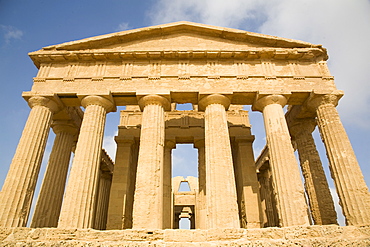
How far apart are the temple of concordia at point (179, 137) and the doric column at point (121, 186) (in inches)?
2.5

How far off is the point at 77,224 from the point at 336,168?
1170 cm

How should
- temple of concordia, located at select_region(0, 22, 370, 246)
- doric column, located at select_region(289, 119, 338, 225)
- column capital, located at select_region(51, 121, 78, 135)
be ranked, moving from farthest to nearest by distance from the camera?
column capital, located at select_region(51, 121, 78, 135) < doric column, located at select_region(289, 119, 338, 225) < temple of concordia, located at select_region(0, 22, 370, 246)

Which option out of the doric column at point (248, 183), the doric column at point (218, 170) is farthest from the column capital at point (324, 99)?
the doric column at point (248, 183)

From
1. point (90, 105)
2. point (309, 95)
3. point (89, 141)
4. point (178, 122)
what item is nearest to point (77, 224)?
point (89, 141)

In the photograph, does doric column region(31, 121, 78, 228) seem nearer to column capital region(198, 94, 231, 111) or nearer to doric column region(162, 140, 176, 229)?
doric column region(162, 140, 176, 229)

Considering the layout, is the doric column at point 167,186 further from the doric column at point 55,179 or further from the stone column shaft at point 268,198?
the stone column shaft at point 268,198

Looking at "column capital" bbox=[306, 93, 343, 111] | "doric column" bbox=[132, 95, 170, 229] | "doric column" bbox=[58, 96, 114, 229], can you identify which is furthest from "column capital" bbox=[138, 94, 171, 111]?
"column capital" bbox=[306, 93, 343, 111]

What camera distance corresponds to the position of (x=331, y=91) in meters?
14.9

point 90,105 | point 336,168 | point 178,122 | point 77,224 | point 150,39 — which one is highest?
point 150,39

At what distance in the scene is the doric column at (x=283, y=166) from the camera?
→ 11836 millimetres

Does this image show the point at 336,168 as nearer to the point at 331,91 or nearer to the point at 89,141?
the point at 331,91

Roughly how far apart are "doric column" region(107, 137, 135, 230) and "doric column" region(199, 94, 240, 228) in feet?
20.4

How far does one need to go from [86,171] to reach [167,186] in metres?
5.98

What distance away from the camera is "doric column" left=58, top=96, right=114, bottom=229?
11938 mm
